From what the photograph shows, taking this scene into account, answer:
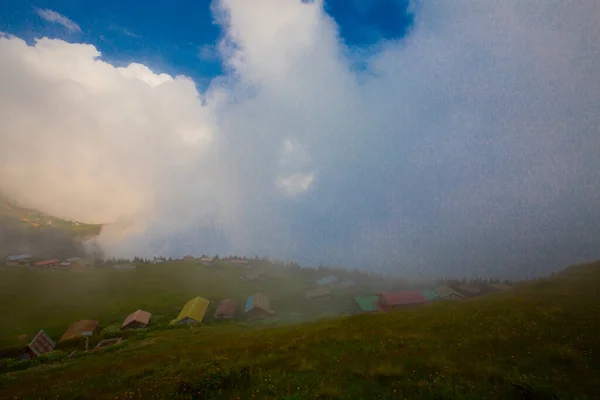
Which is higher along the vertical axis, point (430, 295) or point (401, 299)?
point (430, 295)

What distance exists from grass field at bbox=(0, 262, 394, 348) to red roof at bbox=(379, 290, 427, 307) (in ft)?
58.2

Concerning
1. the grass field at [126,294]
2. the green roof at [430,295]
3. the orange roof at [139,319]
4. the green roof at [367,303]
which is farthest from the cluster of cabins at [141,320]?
the green roof at [430,295]

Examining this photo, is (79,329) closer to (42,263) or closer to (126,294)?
(126,294)

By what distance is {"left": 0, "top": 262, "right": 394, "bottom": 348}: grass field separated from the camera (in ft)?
274

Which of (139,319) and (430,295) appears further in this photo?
(430,295)

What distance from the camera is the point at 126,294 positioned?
110 m

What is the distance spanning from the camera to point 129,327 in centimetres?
7400

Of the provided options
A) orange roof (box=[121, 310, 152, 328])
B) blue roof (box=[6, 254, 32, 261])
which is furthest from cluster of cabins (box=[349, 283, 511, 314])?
blue roof (box=[6, 254, 32, 261])

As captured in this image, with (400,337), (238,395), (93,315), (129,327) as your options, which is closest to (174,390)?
(238,395)

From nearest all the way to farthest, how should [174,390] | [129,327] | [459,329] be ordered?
[174,390]
[459,329]
[129,327]

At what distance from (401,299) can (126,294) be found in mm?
98990

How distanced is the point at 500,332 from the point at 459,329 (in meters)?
3.35

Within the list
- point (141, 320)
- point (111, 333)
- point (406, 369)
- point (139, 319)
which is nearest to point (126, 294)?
point (139, 319)

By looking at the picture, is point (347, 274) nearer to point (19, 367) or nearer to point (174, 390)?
point (19, 367)
